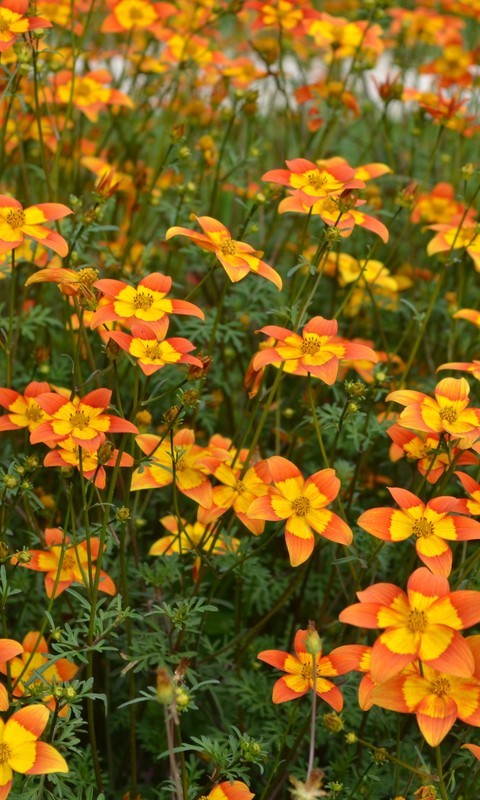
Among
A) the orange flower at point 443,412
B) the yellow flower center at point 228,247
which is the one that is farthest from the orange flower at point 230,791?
the yellow flower center at point 228,247

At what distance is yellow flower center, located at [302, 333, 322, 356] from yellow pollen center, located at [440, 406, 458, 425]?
248 millimetres

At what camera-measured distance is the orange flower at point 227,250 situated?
1.75m

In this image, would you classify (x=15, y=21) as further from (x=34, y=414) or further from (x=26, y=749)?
(x=26, y=749)

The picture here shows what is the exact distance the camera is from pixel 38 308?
240 cm

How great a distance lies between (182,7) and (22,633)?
92.4 inches

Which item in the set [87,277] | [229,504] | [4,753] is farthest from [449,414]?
[4,753]

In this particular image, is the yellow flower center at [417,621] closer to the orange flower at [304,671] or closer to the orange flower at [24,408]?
the orange flower at [304,671]

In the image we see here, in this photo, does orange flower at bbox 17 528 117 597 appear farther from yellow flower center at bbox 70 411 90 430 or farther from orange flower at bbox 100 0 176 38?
orange flower at bbox 100 0 176 38

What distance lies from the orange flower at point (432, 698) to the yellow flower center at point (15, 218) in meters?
1.04

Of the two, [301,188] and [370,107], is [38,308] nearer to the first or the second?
[301,188]

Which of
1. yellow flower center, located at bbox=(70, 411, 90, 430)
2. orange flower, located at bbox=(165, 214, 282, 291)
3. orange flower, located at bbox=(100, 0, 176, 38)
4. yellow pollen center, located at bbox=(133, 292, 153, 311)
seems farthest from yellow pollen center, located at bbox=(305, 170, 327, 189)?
orange flower, located at bbox=(100, 0, 176, 38)

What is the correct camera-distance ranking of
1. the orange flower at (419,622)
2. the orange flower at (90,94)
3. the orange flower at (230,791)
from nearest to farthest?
the orange flower at (419,622), the orange flower at (230,791), the orange flower at (90,94)

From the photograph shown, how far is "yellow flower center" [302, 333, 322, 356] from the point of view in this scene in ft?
5.82

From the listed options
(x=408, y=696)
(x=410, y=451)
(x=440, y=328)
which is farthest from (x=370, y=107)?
(x=408, y=696)
